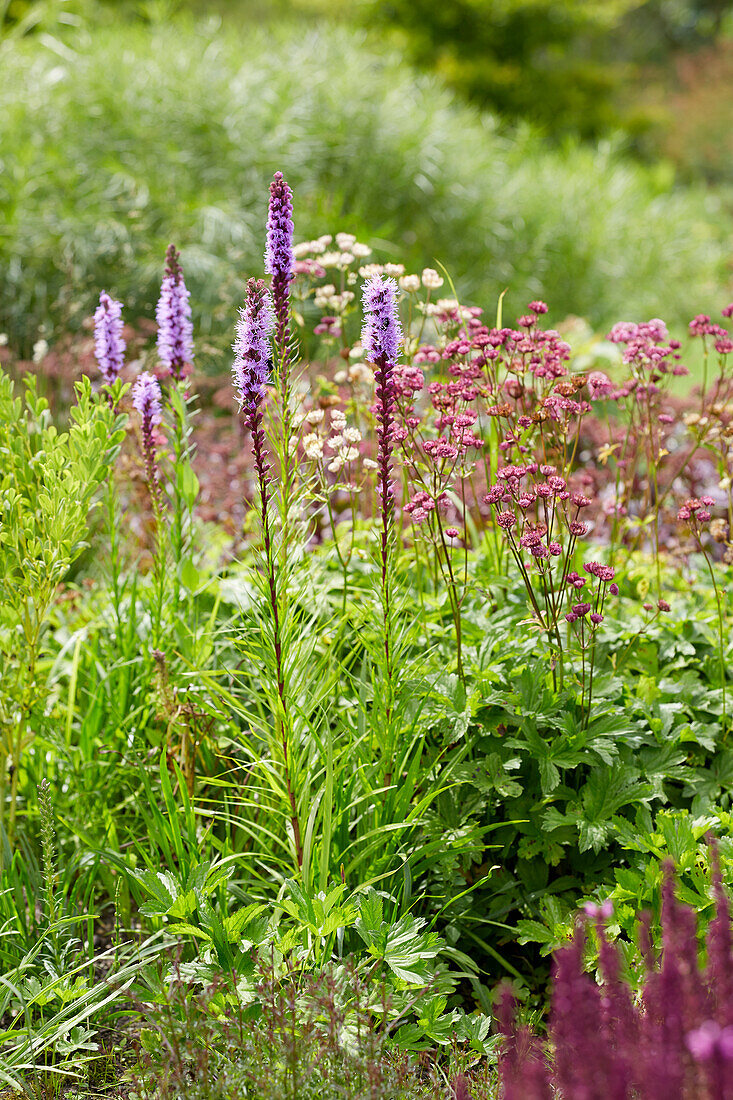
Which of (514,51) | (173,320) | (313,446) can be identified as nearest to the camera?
(313,446)

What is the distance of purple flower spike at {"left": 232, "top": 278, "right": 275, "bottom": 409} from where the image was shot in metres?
1.57

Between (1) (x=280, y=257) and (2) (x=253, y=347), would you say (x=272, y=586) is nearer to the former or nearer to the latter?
(2) (x=253, y=347)

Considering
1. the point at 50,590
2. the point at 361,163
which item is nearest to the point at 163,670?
the point at 50,590

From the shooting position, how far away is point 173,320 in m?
2.33

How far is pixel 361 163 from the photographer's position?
22.5ft

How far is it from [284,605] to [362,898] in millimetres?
562

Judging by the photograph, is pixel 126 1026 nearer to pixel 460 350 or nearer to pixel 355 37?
pixel 460 350

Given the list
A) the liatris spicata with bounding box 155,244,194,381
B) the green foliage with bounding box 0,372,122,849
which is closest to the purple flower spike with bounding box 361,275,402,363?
the green foliage with bounding box 0,372,122,849

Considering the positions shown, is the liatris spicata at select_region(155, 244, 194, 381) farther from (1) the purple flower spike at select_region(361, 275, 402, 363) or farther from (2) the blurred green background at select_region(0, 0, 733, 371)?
(2) the blurred green background at select_region(0, 0, 733, 371)

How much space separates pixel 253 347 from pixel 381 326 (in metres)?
0.24

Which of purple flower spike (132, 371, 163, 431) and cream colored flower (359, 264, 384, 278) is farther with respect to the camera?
purple flower spike (132, 371, 163, 431)

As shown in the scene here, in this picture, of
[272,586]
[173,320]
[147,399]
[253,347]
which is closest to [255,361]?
[253,347]

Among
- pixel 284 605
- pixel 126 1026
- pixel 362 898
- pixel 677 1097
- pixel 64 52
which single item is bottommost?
pixel 126 1026

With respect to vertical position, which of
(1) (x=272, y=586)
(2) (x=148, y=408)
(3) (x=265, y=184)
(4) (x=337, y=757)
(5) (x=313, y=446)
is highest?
(3) (x=265, y=184)
